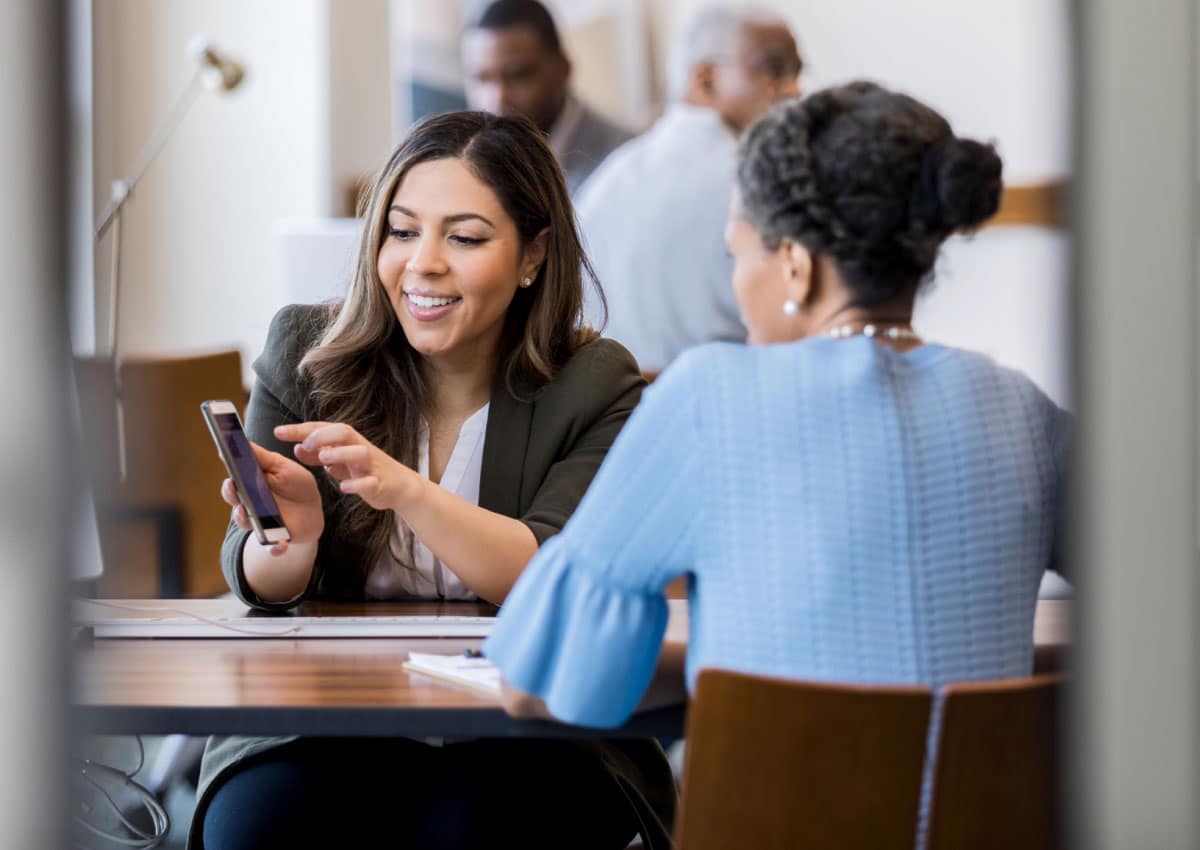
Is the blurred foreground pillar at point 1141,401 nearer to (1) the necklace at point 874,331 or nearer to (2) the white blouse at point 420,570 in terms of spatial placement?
(1) the necklace at point 874,331

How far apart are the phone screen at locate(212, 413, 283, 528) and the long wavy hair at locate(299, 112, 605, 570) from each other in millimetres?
201

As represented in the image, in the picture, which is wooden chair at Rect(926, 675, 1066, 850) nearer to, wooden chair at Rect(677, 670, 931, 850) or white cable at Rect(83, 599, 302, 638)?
wooden chair at Rect(677, 670, 931, 850)

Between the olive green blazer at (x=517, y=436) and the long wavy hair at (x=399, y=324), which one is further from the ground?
the long wavy hair at (x=399, y=324)

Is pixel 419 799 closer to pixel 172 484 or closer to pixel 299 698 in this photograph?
pixel 299 698

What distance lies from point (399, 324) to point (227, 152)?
10.3ft

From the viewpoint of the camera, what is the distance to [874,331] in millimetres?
1244

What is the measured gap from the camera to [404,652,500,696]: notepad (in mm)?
1254

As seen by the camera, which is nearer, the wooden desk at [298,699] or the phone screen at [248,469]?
the wooden desk at [298,699]

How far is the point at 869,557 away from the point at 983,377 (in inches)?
7.6

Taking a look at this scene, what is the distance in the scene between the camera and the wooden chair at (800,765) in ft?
3.23

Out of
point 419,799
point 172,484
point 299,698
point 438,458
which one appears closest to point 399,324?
point 438,458

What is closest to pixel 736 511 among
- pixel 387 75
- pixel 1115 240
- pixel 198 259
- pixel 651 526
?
pixel 651 526

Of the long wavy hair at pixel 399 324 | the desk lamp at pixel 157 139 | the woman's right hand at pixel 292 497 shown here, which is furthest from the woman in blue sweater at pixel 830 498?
the desk lamp at pixel 157 139

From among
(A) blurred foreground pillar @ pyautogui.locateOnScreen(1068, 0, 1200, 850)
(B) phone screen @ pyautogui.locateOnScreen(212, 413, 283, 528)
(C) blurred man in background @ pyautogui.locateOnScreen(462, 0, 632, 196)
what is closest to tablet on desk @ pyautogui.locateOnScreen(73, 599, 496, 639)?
(B) phone screen @ pyautogui.locateOnScreen(212, 413, 283, 528)
